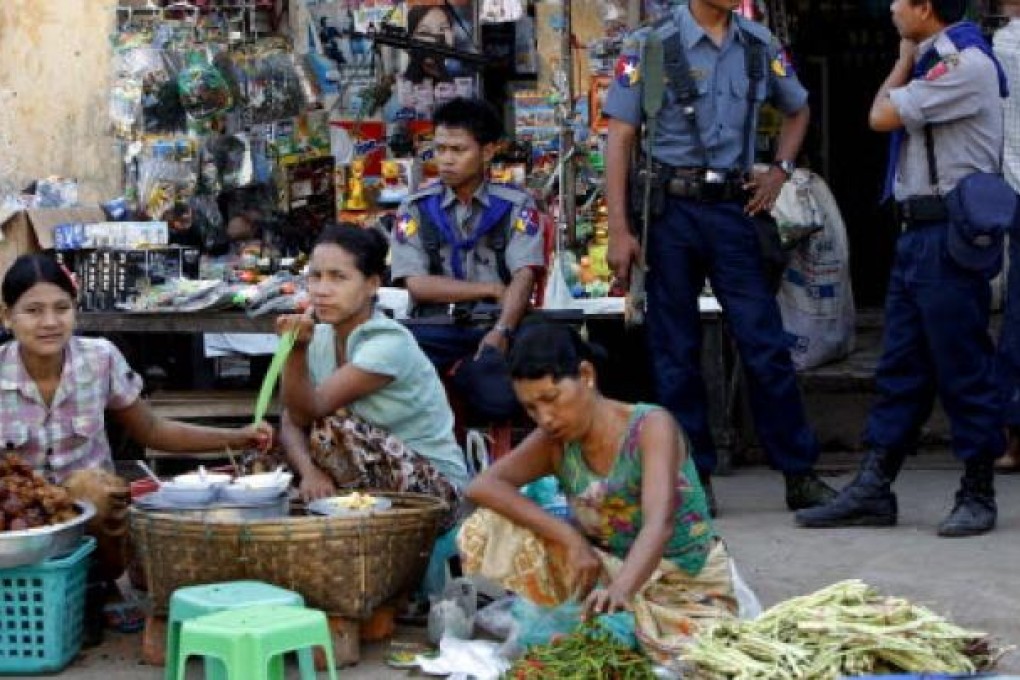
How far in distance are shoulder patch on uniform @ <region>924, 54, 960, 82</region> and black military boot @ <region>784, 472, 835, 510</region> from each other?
149 cm

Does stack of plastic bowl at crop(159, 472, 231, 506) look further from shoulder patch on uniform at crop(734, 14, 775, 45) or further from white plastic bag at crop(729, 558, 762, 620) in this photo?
shoulder patch on uniform at crop(734, 14, 775, 45)

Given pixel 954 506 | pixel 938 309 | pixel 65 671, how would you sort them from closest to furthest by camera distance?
pixel 65 671 < pixel 938 309 < pixel 954 506

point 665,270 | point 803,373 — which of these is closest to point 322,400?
point 665,270

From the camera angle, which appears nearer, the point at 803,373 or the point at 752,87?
the point at 752,87

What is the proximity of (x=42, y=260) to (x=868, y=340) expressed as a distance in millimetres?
4330

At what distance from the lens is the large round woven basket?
5570 mm

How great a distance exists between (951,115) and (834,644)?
94.6 inches

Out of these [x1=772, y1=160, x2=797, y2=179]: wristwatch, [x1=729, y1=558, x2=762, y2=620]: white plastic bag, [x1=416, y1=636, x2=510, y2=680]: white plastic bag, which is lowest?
[x1=416, y1=636, x2=510, y2=680]: white plastic bag

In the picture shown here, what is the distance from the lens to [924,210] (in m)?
6.80

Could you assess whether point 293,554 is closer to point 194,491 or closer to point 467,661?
point 194,491

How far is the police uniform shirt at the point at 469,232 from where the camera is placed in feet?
24.3

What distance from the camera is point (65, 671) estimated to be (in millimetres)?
5781

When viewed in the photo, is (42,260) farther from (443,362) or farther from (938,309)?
(938,309)

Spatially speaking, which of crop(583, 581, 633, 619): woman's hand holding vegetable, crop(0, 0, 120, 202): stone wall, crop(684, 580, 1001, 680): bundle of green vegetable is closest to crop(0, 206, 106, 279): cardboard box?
crop(0, 0, 120, 202): stone wall
